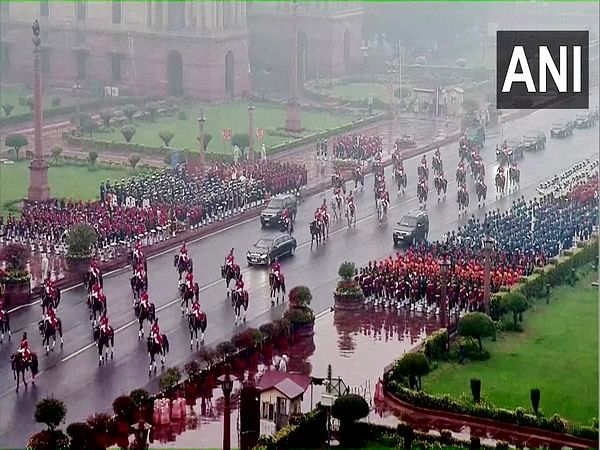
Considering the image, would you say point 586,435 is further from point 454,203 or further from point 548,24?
point 548,24

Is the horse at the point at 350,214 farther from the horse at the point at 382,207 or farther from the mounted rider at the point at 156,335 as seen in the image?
the mounted rider at the point at 156,335

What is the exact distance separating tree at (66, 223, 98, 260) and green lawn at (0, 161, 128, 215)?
26.8 ft

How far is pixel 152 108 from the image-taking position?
68.1m

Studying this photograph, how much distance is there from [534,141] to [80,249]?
23.8 m

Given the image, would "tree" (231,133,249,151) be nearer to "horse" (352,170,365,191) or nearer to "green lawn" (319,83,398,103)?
"horse" (352,170,365,191)

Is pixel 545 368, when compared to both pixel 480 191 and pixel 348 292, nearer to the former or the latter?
pixel 348 292

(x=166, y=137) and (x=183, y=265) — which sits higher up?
(x=166, y=137)

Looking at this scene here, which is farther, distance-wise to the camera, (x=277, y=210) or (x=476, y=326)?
(x=277, y=210)

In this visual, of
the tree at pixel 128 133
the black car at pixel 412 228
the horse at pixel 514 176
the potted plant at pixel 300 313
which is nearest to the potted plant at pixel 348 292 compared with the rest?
the potted plant at pixel 300 313

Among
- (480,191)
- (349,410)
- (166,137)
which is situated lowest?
(349,410)

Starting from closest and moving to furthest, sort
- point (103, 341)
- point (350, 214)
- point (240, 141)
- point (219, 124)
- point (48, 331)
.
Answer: point (103, 341) → point (48, 331) → point (350, 214) → point (240, 141) → point (219, 124)

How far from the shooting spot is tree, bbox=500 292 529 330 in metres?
36.6

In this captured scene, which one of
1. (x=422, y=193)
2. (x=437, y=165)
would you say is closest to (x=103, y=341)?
(x=422, y=193)

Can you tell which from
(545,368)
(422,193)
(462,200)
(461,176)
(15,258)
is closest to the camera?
(545,368)
